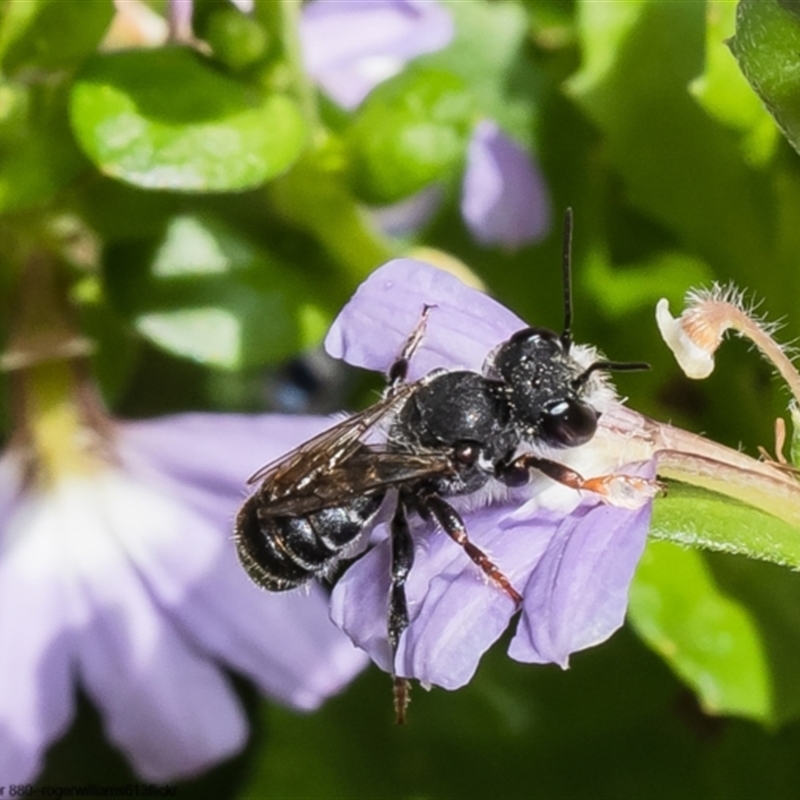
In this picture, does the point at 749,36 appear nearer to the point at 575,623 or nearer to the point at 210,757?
the point at 575,623

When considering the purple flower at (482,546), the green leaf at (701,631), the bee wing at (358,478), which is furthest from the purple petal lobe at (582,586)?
the green leaf at (701,631)

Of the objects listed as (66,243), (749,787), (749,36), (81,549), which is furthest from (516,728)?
(749,36)

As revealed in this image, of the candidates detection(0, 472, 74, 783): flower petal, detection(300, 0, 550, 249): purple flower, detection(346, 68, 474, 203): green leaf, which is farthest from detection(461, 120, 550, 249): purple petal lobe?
detection(0, 472, 74, 783): flower petal

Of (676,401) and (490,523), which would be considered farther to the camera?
(676,401)

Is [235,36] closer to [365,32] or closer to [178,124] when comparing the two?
[178,124]

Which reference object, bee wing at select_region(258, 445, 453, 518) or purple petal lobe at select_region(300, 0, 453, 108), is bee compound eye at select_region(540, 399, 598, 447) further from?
purple petal lobe at select_region(300, 0, 453, 108)

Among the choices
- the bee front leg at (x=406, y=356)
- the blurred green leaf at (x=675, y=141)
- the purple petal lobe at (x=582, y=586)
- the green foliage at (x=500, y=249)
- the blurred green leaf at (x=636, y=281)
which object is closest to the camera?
the purple petal lobe at (x=582, y=586)

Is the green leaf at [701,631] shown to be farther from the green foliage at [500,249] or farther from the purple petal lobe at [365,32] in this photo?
the purple petal lobe at [365,32]
